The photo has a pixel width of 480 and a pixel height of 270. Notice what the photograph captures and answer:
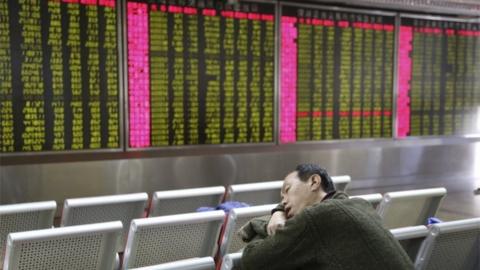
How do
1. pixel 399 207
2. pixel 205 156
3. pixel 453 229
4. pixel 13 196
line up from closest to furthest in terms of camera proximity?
pixel 453 229
pixel 399 207
pixel 13 196
pixel 205 156

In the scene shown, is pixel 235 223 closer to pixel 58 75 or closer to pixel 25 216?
pixel 25 216

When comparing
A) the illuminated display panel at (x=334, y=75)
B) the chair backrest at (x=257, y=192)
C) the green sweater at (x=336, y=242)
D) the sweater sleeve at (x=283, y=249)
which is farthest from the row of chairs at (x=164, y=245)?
the illuminated display panel at (x=334, y=75)

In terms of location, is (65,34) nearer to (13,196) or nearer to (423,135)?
(13,196)

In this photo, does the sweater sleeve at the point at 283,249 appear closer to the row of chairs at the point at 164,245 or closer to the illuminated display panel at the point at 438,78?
the row of chairs at the point at 164,245

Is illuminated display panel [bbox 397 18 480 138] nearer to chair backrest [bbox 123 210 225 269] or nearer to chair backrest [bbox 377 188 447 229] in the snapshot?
chair backrest [bbox 377 188 447 229]

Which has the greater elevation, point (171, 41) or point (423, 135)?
point (171, 41)

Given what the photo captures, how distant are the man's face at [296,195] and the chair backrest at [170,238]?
0.58 meters

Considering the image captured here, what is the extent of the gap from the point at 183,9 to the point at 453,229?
3360 millimetres

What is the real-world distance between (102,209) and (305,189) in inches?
57.5

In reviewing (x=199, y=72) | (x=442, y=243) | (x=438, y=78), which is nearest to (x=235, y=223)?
(x=442, y=243)

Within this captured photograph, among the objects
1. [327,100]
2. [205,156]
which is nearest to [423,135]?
[327,100]

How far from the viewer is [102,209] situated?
2.83 meters

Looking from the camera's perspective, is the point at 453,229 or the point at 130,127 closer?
the point at 453,229

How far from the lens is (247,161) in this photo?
17.6ft
